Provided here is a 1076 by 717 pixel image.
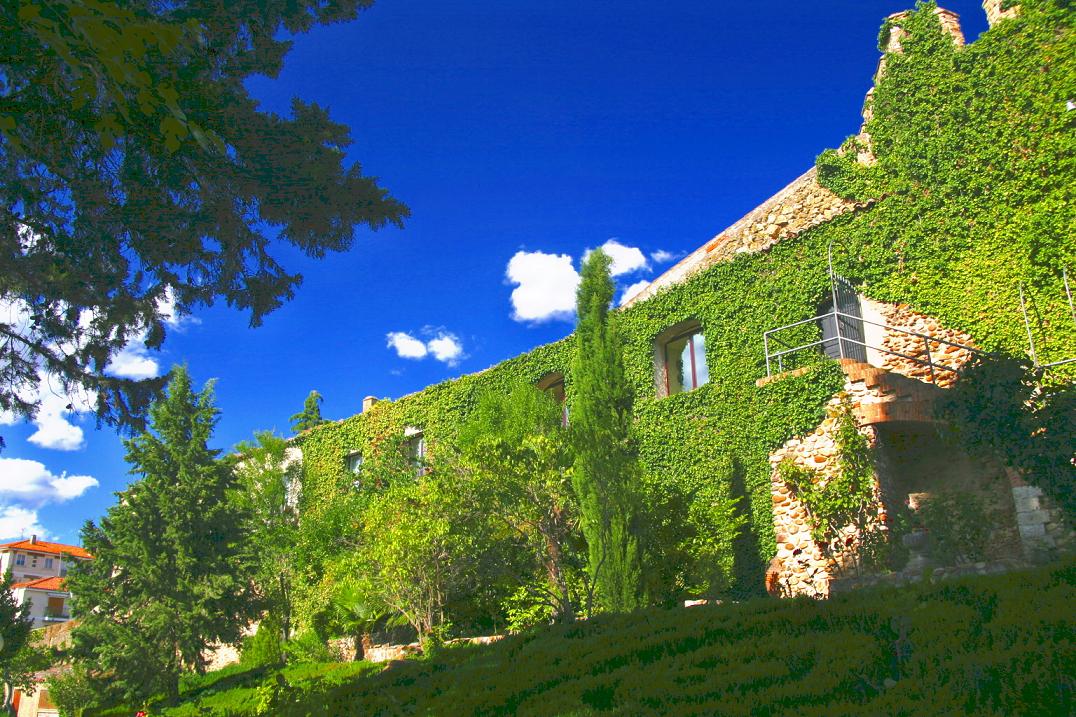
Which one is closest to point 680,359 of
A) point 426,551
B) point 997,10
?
point 426,551

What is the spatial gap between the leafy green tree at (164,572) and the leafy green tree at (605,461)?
12153mm

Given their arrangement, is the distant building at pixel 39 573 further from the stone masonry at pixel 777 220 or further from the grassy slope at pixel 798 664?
the grassy slope at pixel 798 664

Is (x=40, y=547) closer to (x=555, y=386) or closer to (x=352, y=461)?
(x=352, y=461)

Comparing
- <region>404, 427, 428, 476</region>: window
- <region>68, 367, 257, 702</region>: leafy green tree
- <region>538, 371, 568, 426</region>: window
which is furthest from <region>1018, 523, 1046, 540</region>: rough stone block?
<region>68, 367, 257, 702</region>: leafy green tree

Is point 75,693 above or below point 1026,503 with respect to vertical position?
below

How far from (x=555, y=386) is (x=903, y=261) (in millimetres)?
9512

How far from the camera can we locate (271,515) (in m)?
25.4

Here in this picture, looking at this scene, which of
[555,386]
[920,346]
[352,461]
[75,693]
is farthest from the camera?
[352,461]

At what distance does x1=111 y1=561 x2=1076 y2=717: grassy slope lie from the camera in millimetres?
5262

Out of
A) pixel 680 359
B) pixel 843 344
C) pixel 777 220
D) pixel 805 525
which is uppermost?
pixel 777 220

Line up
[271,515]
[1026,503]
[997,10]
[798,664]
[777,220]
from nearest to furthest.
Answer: [798,664] → [1026,503] → [997,10] → [777,220] → [271,515]

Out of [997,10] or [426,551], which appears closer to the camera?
[426,551]

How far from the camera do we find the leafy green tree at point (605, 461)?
1209 cm

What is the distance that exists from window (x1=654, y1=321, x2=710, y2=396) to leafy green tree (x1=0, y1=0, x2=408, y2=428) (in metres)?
10.5
